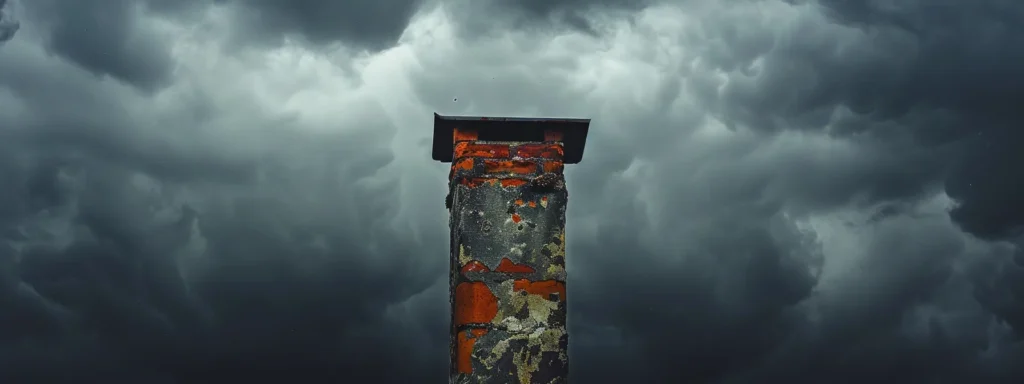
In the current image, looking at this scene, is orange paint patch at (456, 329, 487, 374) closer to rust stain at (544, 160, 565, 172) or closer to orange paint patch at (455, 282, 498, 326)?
orange paint patch at (455, 282, 498, 326)

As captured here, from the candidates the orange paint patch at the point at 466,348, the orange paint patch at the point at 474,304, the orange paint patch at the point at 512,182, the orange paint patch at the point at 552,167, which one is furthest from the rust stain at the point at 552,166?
the orange paint patch at the point at 466,348

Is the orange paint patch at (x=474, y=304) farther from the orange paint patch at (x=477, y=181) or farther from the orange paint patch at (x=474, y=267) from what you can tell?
the orange paint patch at (x=477, y=181)

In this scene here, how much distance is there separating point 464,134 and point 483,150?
0.17 metres

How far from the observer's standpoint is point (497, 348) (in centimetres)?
407

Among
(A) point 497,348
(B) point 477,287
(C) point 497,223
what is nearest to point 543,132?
(C) point 497,223

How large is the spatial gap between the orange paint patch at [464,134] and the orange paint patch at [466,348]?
1.12m

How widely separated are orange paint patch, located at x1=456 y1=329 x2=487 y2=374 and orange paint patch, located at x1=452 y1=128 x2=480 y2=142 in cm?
112

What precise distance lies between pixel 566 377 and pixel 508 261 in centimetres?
69

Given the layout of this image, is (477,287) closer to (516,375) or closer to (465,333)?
(465,333)

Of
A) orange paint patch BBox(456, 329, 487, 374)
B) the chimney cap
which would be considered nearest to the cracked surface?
orange paint patch BBox(456, 329, 487, 374)

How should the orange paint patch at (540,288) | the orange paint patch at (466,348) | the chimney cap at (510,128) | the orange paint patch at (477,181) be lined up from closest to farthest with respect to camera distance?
1. the orange paint patch at (466,348)
2. the orange paint patch at (540,288)
3. the orange paint patch at (477,181)
4. the chimney cap at (510,128)

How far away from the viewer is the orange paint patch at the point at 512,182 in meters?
4.36

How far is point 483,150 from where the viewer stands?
4.41 m

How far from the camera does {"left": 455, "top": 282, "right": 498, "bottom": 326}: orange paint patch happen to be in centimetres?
411
